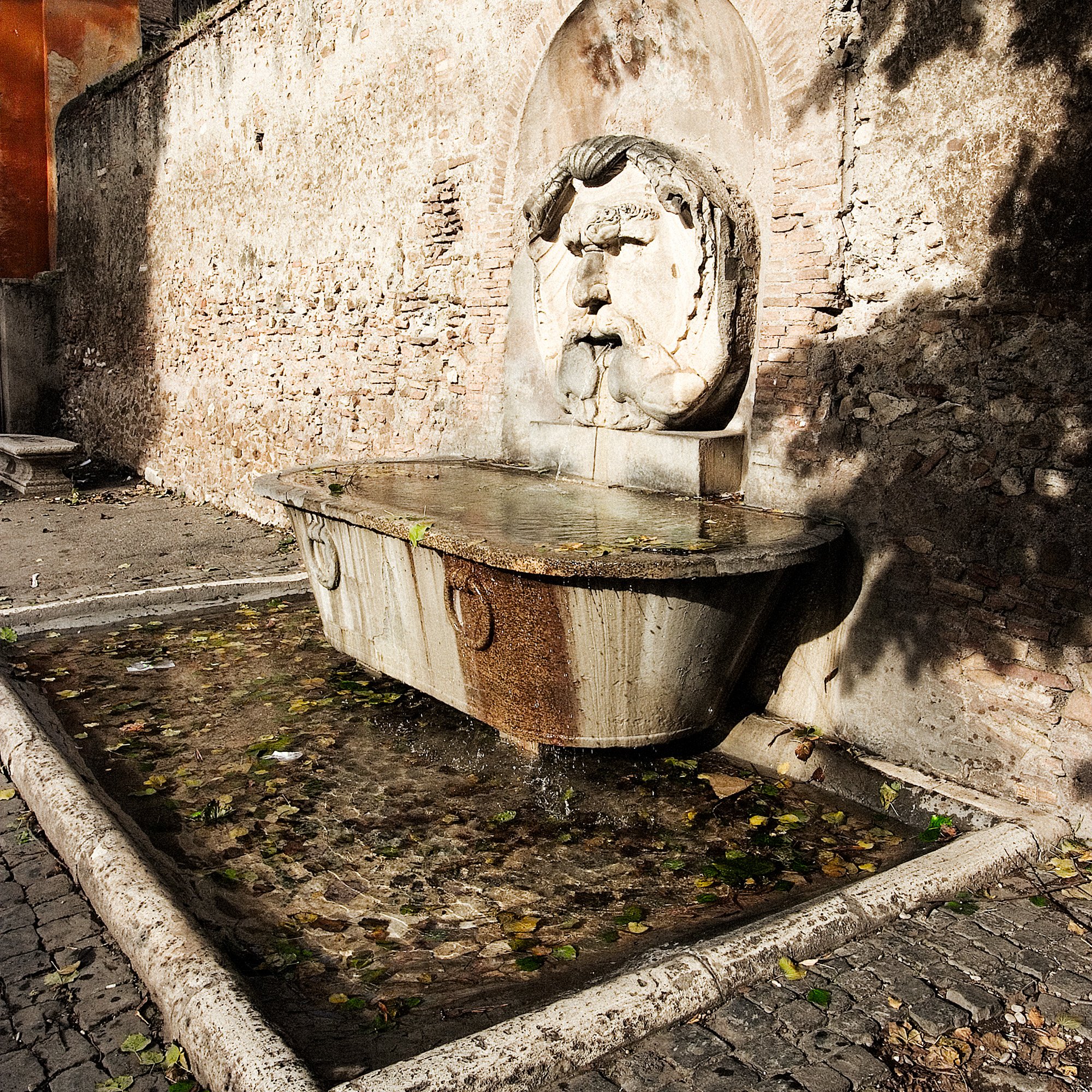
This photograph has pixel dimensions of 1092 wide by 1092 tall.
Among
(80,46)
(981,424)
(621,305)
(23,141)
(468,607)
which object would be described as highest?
(80,46)

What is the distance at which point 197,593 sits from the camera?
22.4 feet

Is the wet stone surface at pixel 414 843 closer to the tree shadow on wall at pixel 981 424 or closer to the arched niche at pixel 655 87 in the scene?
the tree shadow on wall at pixel 981 424

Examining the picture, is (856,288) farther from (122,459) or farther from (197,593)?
(122,459)

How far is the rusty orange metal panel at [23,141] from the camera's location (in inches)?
540

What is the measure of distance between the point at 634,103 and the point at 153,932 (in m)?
4.85

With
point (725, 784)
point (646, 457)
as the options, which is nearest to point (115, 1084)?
point (725, 784)

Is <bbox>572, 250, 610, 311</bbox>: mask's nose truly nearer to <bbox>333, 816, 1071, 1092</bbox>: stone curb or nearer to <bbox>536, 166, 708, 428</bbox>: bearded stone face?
<bbox>536, 166, 708, 428</bbox>: bearded stone face

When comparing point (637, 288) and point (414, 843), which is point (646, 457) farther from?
point (414, 843)

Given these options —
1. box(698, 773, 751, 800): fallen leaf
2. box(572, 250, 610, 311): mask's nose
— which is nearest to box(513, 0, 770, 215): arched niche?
box(572, 250, 610, 311): mask's nose

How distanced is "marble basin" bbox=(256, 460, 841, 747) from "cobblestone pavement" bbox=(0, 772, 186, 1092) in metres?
1.74

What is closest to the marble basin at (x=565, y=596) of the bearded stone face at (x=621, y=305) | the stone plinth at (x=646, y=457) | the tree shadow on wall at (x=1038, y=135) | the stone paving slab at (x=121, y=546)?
the stone plinth at (x=646, y=457)

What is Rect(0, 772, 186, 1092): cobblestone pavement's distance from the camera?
2.55m

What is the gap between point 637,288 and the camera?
543cm

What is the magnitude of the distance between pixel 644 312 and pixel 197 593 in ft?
11.6
